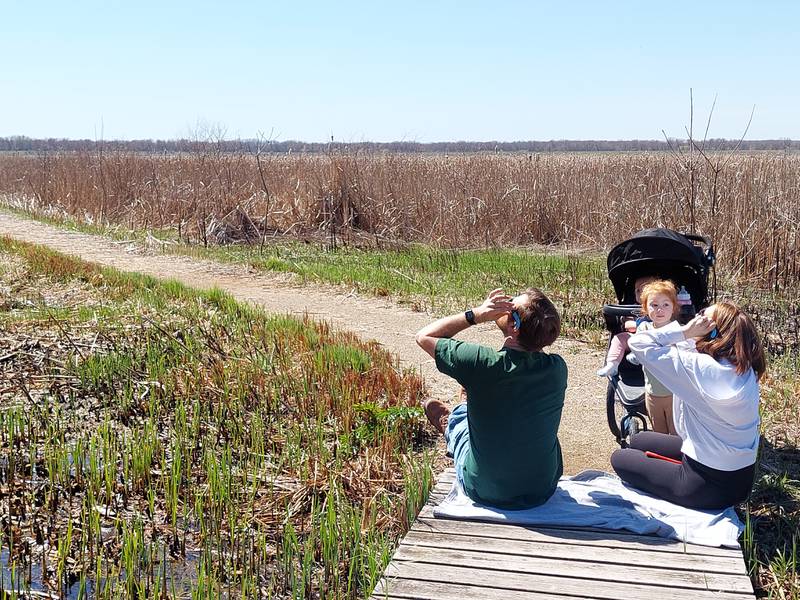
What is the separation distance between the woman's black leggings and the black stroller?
0.56 meters

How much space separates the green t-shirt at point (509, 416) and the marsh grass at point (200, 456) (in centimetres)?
48

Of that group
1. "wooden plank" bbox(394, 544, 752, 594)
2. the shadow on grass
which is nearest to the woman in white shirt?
the shadow on grass

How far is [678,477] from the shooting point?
456 centimetres

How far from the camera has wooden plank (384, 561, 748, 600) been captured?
3.66 m

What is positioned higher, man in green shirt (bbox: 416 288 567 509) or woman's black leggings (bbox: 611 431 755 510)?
man in green shirt (bbox: 416 288 567 509)

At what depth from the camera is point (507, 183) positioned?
17.7 m

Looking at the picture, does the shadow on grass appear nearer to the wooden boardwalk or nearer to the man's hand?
the wooden boardwalk

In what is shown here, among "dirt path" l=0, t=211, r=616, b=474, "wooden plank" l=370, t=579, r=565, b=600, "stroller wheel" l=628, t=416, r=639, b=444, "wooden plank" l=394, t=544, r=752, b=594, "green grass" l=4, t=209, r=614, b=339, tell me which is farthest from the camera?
"green grass" l=4, t=209, r=614, b=339

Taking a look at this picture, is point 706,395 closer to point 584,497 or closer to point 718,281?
point 584,497

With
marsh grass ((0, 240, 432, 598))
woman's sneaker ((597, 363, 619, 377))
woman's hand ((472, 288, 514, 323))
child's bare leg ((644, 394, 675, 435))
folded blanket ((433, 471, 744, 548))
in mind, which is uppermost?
woman's hand ((472, 288, 514, 323))

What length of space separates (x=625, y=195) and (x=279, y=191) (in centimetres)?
711

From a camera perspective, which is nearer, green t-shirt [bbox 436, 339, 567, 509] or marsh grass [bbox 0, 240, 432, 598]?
green t-shirt [bbox 436, 339, 567, 509]

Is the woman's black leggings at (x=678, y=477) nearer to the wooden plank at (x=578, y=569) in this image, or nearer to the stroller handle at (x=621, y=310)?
the wooden plank at (x=578, y=569)

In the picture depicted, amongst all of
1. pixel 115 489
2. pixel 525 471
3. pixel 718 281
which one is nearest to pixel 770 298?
pixel 718 281
